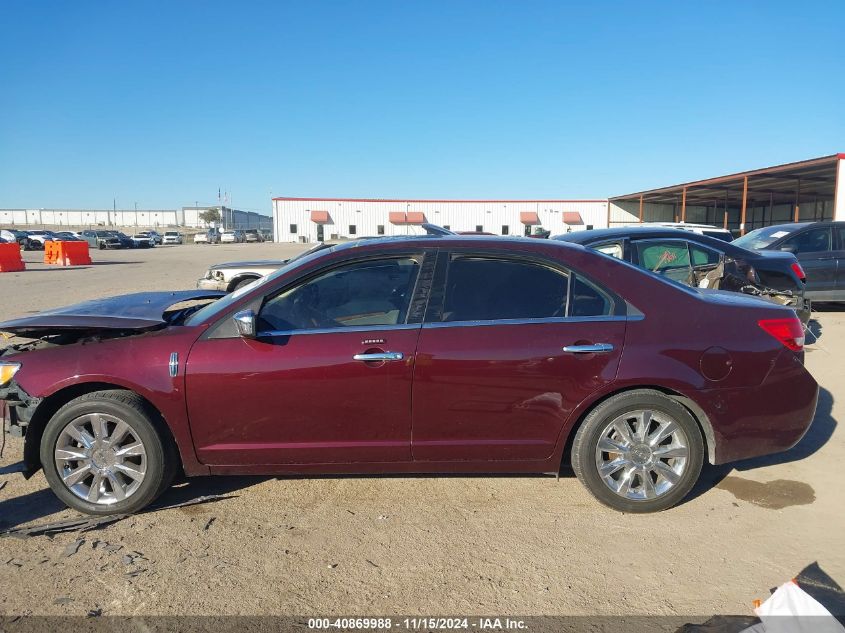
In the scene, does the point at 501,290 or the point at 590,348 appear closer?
the point at 590,348

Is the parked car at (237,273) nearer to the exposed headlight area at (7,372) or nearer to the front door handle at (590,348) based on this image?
the exposed headlight area at (7,372)

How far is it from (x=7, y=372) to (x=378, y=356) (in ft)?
7.20

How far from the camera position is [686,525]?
10.8 ft

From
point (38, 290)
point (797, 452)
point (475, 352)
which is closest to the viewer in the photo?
point (475, 352)

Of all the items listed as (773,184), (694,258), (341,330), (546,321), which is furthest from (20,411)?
(773,184)

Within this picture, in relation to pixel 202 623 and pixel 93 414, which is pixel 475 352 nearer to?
pixel 202 623

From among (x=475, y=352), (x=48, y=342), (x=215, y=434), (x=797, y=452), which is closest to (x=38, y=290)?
(x=48, y=342)

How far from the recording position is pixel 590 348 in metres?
3.29

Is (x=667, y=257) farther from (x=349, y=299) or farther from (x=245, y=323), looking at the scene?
(x=245, y=323)

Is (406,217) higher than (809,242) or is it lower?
higher

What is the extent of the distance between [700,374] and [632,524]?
0.96 m

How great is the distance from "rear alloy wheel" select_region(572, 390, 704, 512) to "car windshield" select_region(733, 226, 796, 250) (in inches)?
320

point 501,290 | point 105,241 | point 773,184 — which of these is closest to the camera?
point 501,290

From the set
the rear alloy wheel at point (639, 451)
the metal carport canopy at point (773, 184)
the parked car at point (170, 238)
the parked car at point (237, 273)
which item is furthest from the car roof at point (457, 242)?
the parked car at point (170, 238)
